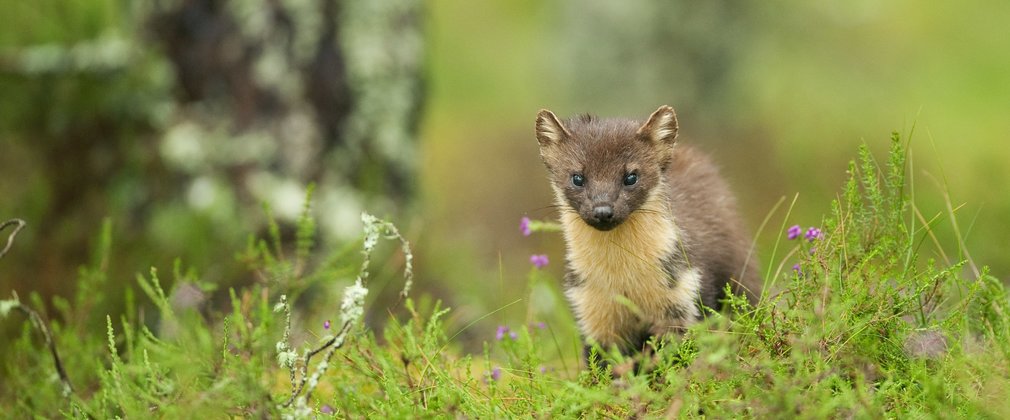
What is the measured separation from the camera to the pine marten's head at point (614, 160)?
4473 millimetres

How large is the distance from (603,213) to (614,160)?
11.9 inches

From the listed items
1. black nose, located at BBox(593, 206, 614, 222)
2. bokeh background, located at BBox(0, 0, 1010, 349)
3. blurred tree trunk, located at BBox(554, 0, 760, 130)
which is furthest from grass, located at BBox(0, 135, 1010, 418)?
blurred tree trunk, located at BBox(554, 0, 760, 130)

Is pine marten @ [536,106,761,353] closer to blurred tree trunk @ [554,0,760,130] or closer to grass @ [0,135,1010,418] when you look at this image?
grass @ [0,135,1010,418]

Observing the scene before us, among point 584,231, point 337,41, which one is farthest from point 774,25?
point 584,231

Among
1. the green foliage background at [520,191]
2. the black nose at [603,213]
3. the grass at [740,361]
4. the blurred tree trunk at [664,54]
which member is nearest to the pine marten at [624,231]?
the black nose at [603,213]

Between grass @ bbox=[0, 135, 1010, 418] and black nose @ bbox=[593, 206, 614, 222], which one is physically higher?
black nose @ bbox=[593, 206, 614, 222]

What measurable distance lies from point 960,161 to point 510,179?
208 inches

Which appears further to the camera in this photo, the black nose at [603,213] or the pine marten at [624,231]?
the pine marten at [624,231]

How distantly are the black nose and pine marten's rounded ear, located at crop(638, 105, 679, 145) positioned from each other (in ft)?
1.30

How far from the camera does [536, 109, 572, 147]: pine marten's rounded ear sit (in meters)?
4.61

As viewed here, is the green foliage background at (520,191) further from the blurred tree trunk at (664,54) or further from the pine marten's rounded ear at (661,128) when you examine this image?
the pine marten's rounded ear at (661,128)

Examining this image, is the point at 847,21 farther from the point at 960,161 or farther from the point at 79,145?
the point at 79,145

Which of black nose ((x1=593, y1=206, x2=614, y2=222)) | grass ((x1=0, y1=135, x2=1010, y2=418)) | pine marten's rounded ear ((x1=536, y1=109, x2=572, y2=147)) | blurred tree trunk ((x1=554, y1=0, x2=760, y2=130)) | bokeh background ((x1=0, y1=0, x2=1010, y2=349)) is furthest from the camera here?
blurred tree trunk ((x1=554, y1=0, x2=760, y2=130))

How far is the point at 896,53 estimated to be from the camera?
16578mm
